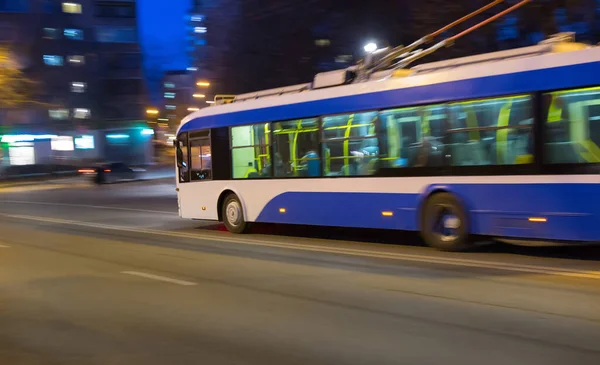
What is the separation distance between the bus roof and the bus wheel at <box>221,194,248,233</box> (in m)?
1.78

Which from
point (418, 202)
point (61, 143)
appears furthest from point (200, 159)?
A: point (61, 143)

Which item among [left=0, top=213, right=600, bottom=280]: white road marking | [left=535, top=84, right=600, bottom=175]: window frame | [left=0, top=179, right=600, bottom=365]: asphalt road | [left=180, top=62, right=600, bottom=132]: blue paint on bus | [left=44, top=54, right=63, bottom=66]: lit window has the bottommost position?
[left=0, top=213, right=600, bottom=280]: white road marking

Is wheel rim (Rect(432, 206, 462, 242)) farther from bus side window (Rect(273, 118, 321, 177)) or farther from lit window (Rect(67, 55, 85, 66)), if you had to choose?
lit window (Rect(67, 55, 85, 66))

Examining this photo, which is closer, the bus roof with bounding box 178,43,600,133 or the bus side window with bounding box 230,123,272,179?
the bus roof with bounding box 178,43,600,133

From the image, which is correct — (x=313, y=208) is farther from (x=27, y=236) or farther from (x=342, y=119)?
(x=27, y=236)

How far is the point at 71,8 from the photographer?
7325cm

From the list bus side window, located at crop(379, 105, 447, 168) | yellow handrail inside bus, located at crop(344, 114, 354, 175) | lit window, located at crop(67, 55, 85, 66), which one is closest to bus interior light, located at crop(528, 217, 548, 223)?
bus side window, located at crop(379, 105, 447, 168)

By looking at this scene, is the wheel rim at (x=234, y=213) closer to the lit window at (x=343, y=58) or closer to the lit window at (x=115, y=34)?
the lit window at (x=343, y=58)

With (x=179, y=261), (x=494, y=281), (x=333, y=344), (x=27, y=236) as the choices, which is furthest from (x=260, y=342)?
(x=27, y=236)

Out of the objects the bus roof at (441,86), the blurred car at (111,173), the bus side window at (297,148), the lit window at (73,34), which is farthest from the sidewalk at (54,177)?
the bus roof at (441,86)

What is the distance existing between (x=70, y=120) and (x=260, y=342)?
6909 centimetres

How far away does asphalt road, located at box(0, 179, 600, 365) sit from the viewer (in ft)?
18.8

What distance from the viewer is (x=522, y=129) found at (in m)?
9.85

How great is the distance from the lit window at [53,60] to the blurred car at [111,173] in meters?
31.3
